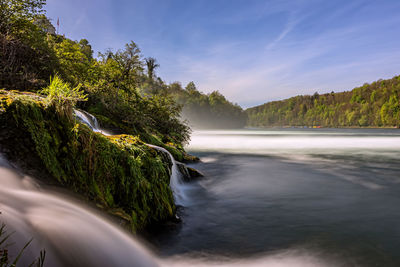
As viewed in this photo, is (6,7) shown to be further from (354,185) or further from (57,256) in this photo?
(354,185)

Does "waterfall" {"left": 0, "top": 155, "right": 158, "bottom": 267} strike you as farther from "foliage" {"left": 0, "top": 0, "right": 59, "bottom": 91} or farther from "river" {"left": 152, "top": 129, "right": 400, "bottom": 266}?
"foliage" {"left": 0, "top": 0, "right": 59, "bottom": 91}

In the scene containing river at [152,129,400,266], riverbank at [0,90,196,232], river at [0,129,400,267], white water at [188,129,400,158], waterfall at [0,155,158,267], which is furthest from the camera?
white water at [188,129,400,158]

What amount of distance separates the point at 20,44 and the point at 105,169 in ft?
32.0

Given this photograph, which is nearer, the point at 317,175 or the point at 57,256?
the point at 57,256

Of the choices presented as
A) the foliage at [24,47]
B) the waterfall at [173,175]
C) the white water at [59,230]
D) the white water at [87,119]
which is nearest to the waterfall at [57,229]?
the white water at [59,230]

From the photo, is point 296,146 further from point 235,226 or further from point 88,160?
point 88,160

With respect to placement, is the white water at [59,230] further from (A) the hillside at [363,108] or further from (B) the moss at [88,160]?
(A) the hillside at [363,108]

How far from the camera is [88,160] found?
3.63m

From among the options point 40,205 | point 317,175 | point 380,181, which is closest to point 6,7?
point 40,205

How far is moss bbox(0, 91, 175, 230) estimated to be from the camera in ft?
10.1

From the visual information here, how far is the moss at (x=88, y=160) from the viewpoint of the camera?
3071 millimetres

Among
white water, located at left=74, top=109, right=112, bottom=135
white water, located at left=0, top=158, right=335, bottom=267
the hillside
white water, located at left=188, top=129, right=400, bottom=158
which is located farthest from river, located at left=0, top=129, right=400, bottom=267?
the hillside

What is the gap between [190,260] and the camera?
4172 mm

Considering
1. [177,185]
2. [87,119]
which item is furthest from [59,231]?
[87,119]
